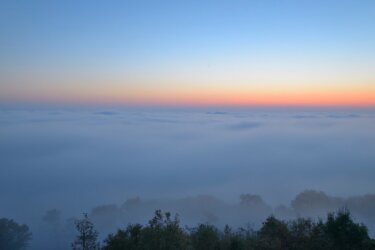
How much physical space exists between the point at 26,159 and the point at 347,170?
5290 inches

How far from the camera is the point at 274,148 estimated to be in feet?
558

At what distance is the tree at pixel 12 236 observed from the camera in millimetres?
45812

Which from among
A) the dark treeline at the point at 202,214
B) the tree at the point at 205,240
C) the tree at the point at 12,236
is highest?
the tree at the point at 205,240

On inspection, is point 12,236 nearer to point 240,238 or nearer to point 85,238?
point 85,238

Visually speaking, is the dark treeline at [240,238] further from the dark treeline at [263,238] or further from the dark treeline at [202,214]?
the dark treeline at [202,214]

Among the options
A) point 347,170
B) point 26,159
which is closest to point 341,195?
point 347,170

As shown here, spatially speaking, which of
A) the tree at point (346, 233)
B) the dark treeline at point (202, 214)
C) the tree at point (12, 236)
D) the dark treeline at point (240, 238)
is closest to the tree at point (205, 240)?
the dark treeline at point (240, 238)

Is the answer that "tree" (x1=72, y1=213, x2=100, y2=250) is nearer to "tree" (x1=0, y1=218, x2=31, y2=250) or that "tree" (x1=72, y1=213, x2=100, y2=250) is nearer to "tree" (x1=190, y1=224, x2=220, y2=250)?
"tree" (x1=190, y1=224, x2=220, y2=250)

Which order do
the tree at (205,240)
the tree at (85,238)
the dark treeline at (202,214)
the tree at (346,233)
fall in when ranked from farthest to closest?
the dark treeline at (202,214)
the tree at (85,238)
the tree at (205,240)
the tree at (346,233)

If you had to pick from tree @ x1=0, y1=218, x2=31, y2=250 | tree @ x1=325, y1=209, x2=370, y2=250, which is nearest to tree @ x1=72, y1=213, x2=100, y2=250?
tree @ x1=325, y1=209, x2=370, y2=250

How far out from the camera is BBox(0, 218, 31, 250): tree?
45812 millimetres

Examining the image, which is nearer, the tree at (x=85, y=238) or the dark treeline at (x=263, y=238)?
the dark treeline at (x=263, y=238)

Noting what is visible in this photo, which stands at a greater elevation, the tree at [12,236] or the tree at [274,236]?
the tree at [274,236]

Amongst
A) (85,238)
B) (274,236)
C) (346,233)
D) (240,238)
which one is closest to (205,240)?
(240,238)
